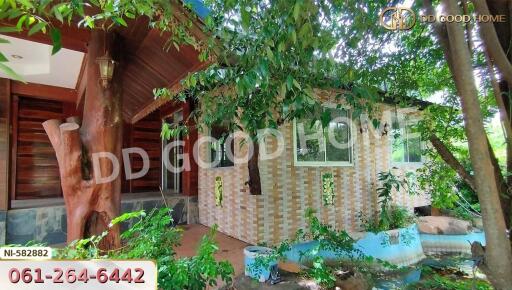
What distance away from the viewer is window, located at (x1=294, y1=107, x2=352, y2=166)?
17.4 feet

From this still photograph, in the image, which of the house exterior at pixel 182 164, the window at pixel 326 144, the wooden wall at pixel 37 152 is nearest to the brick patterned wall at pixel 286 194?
the house exterior at pixel 182 164

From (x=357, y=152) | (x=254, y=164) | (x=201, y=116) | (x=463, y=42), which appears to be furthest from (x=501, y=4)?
(x=357, y=152)

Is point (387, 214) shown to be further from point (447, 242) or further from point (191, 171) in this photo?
point (191, 171)

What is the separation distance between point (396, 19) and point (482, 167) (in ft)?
5.12

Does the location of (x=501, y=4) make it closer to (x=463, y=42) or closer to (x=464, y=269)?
(x=463, y=42)

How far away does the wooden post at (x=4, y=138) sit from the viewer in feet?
15.3

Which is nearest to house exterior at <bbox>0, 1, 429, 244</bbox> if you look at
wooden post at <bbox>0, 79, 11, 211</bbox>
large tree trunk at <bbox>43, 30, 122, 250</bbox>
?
wooden post at <bbox>0, 79, 11, 211</bbox>

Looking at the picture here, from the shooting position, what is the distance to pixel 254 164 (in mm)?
4453

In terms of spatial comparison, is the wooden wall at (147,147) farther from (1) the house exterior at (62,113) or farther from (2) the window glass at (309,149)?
(2) the window glass at (309,149)

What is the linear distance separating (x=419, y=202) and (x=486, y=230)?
22.9 ft

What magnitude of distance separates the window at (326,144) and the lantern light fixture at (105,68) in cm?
306

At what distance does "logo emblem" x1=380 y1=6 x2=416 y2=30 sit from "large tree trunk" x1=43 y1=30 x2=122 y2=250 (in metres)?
2.64

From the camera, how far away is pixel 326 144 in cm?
581

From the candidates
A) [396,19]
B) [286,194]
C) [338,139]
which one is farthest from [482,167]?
[338,139]
